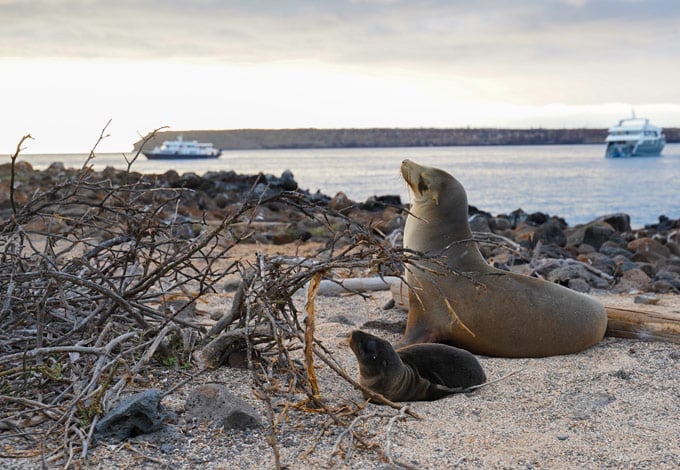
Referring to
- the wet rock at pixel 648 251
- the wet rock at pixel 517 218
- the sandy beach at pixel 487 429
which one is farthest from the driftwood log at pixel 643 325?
the wet rock at pixel 517 218

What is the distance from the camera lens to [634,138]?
277 ft

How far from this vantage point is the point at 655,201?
36.2m

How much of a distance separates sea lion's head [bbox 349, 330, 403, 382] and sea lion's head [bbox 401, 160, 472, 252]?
5.71 ft

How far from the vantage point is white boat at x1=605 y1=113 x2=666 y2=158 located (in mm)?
82812

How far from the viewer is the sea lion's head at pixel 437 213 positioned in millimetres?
5863

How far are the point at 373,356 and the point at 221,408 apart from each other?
0.86 metres

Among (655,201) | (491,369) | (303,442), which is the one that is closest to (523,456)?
(303,442)

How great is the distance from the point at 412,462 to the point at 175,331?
1833 mm

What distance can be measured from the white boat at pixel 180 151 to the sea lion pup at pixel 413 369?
86668mm

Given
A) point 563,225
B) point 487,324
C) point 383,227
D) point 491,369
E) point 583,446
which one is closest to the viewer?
point 583,446

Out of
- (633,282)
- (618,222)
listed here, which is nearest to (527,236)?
(618,222)

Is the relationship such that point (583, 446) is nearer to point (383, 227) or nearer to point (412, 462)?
point (412, 462)

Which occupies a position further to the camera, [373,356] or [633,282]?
[633,282]

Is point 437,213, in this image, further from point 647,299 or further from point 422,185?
point 647,299
